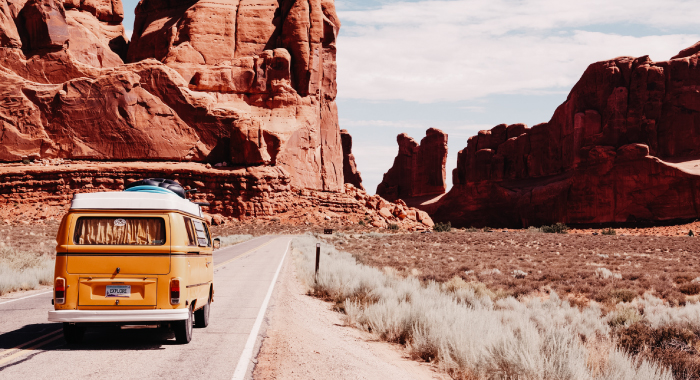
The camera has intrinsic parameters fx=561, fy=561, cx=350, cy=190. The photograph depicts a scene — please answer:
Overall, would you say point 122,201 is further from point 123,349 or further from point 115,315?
point 123,349

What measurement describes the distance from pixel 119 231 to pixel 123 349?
5.56ft

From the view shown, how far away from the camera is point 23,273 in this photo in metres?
16.8

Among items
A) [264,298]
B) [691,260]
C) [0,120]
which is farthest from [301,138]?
[264,298]

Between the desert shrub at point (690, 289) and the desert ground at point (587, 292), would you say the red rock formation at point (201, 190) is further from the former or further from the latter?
the desert shrub at point (690, 289)

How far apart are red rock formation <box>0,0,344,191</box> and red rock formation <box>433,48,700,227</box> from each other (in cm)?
3766

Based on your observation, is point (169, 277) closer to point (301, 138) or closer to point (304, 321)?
point (304, 321)

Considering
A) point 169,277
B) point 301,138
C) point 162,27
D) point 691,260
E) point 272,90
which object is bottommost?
point 691,260

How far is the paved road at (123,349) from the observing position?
6.62m

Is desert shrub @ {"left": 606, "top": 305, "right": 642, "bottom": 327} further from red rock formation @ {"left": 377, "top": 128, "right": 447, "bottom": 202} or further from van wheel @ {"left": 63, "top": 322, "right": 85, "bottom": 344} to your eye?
red rock formation @ {"left": 377, "top": 128, "right": 447, "bottom": 202}

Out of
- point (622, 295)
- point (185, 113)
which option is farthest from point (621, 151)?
point (622, 295)

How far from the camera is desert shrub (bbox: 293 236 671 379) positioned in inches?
251

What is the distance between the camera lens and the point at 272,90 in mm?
83438

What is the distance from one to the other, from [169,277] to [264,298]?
19.5 feet

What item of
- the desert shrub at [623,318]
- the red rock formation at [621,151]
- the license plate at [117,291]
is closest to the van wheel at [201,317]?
the license plate at [117,291]
